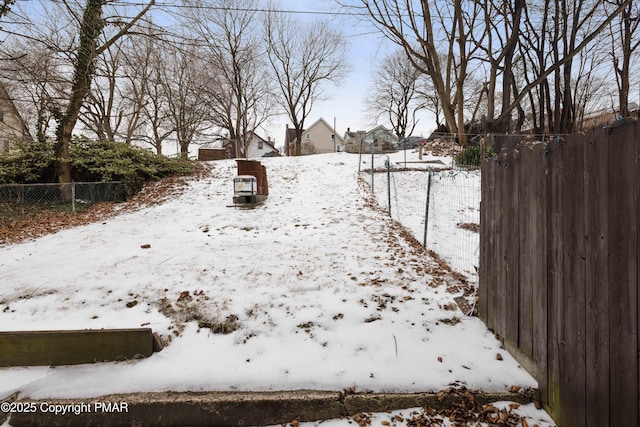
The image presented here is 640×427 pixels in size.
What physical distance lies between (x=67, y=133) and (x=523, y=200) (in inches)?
478

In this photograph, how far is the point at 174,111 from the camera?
28.1 m

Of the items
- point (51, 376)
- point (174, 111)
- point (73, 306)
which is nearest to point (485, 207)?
point (51, 376)

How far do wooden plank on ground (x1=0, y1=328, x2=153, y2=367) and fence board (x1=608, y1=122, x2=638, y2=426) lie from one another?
3119 millimetres

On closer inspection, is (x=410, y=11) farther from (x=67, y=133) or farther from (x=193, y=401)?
(x=193, y=401)

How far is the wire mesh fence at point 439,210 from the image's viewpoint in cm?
516

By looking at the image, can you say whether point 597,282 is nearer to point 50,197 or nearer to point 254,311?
point 254,311

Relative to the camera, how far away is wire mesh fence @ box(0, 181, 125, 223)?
752cm

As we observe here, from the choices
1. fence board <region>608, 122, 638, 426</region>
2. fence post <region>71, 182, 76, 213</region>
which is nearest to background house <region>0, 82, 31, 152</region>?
fence post <region>71, 182, 76, 213</region>

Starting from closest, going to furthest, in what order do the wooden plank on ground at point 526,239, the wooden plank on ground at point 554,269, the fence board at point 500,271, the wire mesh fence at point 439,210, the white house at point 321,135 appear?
the wooden plank on ground at point 554,269 → the wooden plank on ground at point 526,239 → the fence board at point 500,271 → the wire mesh fence at point 439,210 → the white house at point 321,135

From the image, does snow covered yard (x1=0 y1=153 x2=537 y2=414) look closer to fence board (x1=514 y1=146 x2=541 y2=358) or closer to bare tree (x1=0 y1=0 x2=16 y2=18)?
fence board (x1=514 y1=146 x2=541 y2=358)

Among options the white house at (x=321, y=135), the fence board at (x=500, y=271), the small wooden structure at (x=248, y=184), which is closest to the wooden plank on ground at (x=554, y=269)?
the fence board at (x=500, y=271)

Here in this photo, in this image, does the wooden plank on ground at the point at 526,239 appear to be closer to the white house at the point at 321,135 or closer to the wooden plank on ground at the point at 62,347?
the wooden plank on ground at the point at 62,347

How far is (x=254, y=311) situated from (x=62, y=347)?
4.99ft

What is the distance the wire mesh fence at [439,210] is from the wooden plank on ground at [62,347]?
145 inches
